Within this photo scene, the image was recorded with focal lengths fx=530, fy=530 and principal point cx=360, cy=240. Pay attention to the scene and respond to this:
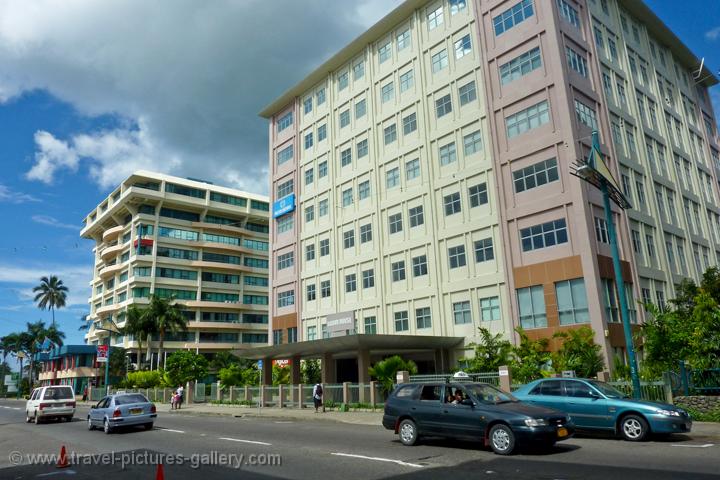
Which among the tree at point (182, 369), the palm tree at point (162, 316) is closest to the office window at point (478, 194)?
the tree at point (182, 369)

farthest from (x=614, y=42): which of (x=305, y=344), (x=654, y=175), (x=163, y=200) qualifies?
(x=163, y=200)

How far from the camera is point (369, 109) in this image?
143ft

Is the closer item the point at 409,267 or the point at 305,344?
the point at 305,344

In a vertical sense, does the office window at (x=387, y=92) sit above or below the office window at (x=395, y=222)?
above

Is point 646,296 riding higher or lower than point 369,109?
lower

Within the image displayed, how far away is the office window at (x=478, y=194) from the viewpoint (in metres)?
33.9

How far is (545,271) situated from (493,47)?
50.7 ft

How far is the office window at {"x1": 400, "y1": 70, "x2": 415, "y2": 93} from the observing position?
4028cm

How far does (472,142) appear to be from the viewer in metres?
35.2

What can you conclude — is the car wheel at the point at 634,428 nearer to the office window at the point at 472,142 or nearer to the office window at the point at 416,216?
the office window at the point at 472,142

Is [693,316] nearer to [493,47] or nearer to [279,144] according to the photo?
[493,47]

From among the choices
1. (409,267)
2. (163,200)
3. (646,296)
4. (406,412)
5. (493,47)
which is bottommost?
(406,412)

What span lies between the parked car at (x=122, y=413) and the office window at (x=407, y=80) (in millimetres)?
29432

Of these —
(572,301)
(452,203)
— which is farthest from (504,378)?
(452,203)
